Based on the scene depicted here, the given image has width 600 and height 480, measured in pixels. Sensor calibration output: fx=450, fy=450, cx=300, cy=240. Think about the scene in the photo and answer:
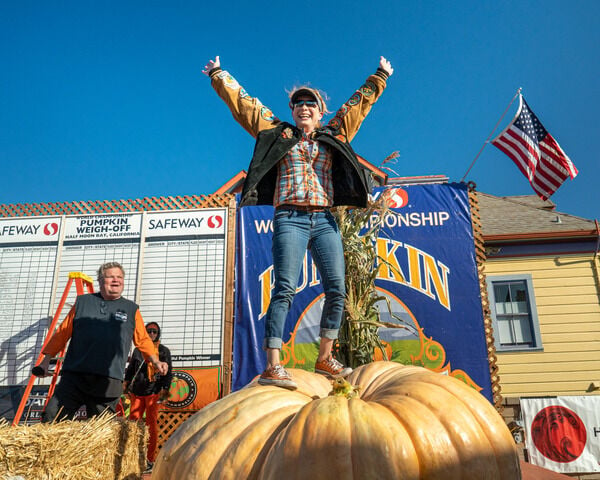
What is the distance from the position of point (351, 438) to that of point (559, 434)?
773 cm

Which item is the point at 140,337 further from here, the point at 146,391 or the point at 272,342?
the point at 146,391

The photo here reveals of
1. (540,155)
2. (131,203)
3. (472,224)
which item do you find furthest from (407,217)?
(131,203)

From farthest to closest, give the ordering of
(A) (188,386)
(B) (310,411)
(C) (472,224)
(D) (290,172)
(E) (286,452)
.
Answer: (C) (472,224), (A) (188,386), (D) (290,172), (B) (310,411), (E) (286,452)

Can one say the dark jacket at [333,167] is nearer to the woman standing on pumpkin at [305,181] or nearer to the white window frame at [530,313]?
the woman standing on pumpkin at [305,181]

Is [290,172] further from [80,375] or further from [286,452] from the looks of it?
[80,375]

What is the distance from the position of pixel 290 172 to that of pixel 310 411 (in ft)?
5.46

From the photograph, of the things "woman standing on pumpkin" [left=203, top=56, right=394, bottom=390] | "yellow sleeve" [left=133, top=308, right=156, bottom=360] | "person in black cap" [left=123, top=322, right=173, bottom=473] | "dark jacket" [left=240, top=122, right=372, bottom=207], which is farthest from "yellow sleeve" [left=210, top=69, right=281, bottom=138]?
"person in black cap" [left=123, top=322, right=173, bottom=473]

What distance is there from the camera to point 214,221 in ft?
26.9

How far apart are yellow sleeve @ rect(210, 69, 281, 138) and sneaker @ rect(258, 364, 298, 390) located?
1639mm

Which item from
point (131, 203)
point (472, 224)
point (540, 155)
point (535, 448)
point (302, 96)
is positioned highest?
point (540, 155)

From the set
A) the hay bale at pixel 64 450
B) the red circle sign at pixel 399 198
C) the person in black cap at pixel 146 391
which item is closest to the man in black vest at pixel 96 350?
the hay bale at pixel 64 450

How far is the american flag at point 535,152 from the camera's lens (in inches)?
313

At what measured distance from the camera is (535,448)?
7.34 metres

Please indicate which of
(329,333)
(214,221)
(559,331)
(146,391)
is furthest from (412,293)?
(329,333)
